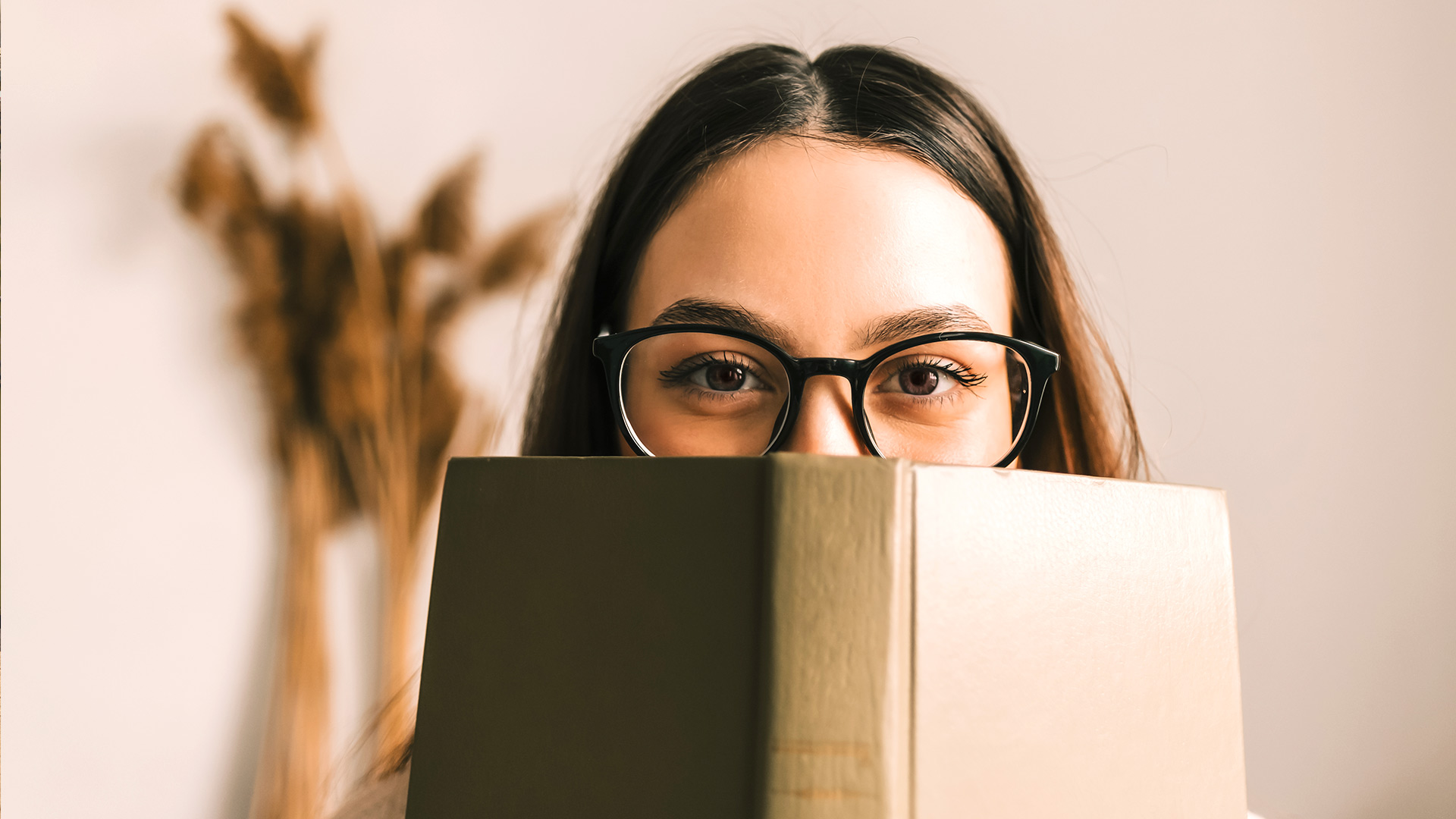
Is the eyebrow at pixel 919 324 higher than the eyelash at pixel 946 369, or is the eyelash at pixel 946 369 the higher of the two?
the eyebrow at pixel 919 324

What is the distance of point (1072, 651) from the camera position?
1.02ft

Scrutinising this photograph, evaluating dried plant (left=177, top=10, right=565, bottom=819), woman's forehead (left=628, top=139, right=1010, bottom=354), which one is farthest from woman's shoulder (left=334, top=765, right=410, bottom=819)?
dried plant (left=177, top=10, right=565, bottom=819)

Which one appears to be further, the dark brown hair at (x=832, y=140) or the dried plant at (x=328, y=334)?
the dried plant at (x=328, y=334)

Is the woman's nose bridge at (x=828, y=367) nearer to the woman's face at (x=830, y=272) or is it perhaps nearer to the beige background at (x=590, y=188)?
the woman's face at (x=830, y=272)

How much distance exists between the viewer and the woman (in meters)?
0.56

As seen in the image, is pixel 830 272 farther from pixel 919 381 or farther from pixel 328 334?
pixel 328 334

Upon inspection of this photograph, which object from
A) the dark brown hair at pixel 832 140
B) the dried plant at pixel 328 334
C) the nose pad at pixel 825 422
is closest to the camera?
the nose pad at pixel 825 422

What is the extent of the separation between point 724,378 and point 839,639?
348mm

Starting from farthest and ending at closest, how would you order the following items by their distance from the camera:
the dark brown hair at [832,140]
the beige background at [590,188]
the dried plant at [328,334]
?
the dried plant at [328,334] < the beige background at [590,188] < the dark brown hair at [832,140]

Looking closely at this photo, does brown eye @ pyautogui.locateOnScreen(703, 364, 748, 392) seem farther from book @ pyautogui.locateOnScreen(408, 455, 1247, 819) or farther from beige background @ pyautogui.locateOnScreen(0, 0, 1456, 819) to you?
beige background @ pyautogui.locateOnScreen(0, 0, 1456, 819)

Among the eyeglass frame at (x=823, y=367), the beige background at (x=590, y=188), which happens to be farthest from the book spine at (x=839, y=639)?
the beige background at (x=590, y=188)

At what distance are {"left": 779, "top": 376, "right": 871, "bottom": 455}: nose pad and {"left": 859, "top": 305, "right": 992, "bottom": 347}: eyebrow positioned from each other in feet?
0.13

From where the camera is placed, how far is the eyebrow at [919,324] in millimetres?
555

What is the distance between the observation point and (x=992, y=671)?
29 cm
